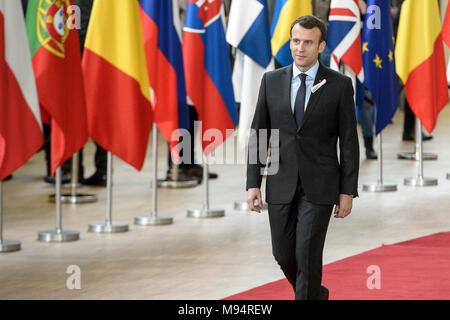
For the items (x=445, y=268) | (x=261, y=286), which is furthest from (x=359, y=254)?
(x=261, y=286)

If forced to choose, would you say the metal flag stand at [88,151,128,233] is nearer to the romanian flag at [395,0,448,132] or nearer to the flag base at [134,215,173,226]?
the flag base at [134,215,173,226]

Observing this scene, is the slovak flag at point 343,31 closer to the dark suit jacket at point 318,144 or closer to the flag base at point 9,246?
the flag base at point 9,246

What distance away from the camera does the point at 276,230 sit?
4.70 m

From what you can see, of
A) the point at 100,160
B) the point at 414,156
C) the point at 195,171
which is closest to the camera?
the point at 100,160

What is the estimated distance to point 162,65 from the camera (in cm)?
903

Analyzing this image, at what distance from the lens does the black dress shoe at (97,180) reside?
37.2 ft

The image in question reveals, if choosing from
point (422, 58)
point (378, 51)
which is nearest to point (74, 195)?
point (378, 51)

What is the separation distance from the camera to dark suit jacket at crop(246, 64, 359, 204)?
15.3 ft

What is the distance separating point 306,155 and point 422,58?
648 cm

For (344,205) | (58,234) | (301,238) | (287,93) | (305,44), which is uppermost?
(305,44)

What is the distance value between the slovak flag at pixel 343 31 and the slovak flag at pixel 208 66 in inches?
A: 52.4

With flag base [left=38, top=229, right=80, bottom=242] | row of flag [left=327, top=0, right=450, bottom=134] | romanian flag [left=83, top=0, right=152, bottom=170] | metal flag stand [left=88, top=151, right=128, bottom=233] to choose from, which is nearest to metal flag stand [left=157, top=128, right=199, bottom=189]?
row of flag [left=327, top=0, right=450, bottom=134]

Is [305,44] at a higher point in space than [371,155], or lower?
higher

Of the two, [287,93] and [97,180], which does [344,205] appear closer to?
[287,93]
